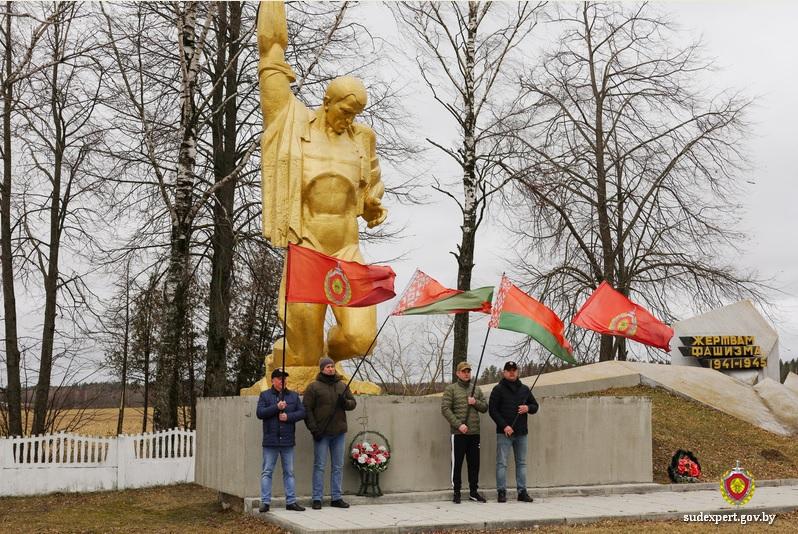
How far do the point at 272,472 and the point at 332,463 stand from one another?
0.66 meters

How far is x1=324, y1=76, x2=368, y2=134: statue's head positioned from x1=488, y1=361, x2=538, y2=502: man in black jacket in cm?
345

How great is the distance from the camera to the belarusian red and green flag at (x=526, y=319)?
35.3 ft

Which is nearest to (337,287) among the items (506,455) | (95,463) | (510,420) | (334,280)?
(334,280)

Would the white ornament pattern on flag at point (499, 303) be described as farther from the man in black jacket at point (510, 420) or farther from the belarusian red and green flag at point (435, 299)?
the man in black jacket at point (510, 420)

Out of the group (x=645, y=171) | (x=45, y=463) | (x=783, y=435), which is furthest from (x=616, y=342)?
(x=45, y=463)

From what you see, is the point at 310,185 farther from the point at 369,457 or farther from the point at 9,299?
the point at 9,299

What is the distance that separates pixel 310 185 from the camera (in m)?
11.1

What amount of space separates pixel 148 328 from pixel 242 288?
2.55 meters

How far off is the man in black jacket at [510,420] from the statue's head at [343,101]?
3.45 m

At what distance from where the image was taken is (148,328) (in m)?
22.9

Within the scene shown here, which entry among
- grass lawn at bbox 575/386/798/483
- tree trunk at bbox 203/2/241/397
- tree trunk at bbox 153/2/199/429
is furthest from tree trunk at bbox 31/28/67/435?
grass lawn at bbox 575/386/798/483

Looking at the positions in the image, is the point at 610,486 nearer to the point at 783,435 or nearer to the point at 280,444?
Answer: the point at 280,444

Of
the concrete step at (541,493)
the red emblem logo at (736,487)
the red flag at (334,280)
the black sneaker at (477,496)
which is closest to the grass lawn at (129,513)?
→ the concrete step at (541,493)

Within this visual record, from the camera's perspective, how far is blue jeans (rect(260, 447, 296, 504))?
9.81m
